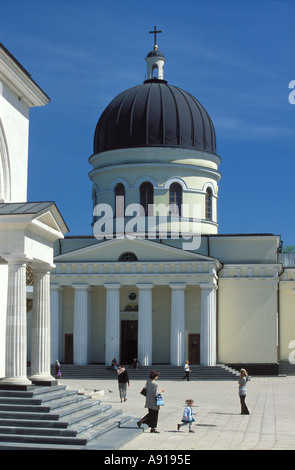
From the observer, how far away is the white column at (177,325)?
4159cm

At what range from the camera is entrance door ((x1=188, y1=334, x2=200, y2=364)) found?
4306cm

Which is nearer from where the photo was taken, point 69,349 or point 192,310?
point 192,310

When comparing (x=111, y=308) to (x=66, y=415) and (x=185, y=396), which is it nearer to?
(x=185, y=396)

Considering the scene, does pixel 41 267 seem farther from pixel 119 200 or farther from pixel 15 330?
pixel 119 200

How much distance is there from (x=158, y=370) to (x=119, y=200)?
11.8m

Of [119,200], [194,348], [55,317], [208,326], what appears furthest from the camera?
[119,200]

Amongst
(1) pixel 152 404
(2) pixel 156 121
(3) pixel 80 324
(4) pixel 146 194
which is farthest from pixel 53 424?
(2) pixel 156 121

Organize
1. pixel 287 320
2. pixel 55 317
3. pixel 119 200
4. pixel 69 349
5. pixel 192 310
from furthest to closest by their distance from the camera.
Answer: pixel 119 200
pixel 287 320
pixel 69 349
pixel 192 310
pixel 55 317

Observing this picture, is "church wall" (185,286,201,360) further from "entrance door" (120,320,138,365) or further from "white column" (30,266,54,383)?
"white column" (30,266,54,383)

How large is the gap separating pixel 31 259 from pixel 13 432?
4139 mm

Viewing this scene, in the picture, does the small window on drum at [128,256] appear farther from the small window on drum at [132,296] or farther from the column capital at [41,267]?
the column capital at [41,267]

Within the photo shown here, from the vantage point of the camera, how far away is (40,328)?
19391 mm

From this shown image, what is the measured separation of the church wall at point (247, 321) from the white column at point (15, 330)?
2799 centimetres

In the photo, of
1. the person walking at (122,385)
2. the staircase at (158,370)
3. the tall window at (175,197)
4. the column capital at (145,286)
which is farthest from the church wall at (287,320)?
the person walking at (122,385)
